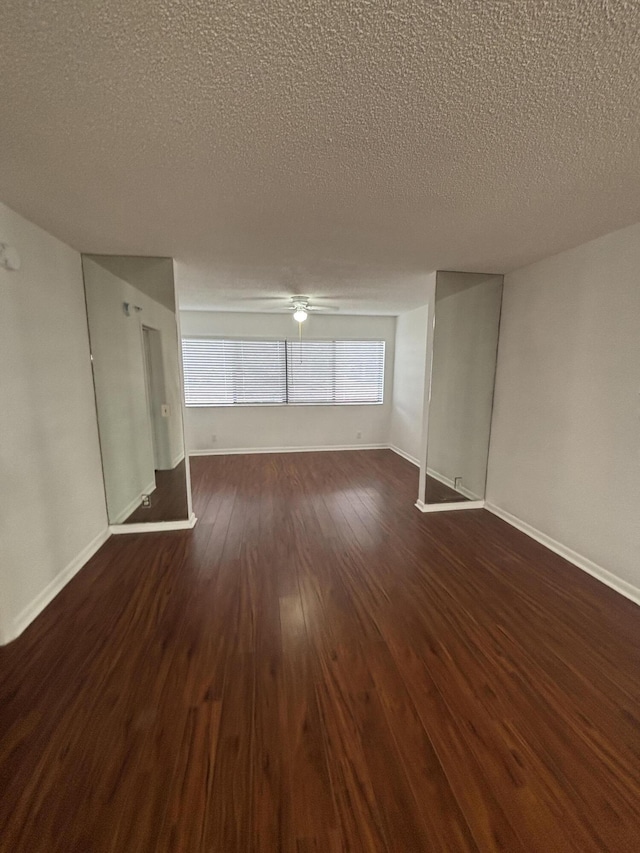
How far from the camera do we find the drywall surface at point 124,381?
9.07 ft

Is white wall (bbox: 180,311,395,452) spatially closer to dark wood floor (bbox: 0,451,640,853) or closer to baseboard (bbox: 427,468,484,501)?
baseboard (bbox: 427,468,484,501)

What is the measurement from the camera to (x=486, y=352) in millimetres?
3359

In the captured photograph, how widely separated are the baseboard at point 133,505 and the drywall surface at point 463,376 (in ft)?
9.54

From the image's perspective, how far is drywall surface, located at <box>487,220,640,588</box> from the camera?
6.98ft

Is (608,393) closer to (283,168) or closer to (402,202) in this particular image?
(402,202)

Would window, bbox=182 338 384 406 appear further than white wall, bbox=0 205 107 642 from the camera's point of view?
Yes

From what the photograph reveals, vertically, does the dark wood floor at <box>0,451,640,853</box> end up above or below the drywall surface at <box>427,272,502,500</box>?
below

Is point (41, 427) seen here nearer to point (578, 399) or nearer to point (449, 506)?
point (449, 506)

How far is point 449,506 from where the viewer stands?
3553mm

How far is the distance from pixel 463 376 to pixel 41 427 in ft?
12.0

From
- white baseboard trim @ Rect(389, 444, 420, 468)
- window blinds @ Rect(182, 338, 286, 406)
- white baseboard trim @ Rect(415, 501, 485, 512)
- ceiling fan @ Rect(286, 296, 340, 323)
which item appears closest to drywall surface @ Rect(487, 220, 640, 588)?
white baseboard trim @ Rect(415, 501, 485, 512)

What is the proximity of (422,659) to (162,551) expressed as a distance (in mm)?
2110

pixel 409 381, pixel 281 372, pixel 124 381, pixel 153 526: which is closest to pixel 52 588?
pixel 153 526

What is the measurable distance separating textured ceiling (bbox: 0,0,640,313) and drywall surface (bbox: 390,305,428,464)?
2814mm
